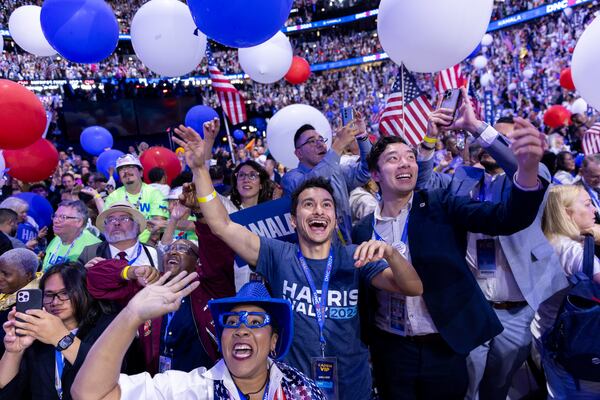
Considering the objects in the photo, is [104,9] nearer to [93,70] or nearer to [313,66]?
[93,70]

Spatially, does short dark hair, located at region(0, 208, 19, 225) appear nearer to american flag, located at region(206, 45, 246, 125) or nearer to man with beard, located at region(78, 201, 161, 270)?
man with beard, located at region(78, 201, 161, 270)

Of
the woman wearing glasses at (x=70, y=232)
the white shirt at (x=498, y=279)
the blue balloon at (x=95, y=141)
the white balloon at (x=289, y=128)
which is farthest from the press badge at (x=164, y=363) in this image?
the blue balloon at (x=95, y=141)

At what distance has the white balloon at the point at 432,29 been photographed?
362cm

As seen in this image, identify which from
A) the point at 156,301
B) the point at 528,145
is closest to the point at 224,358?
the point at 156,301

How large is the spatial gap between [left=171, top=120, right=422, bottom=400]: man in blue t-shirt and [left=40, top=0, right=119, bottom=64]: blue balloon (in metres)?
2.73

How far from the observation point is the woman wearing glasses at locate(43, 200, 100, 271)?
3965 mm

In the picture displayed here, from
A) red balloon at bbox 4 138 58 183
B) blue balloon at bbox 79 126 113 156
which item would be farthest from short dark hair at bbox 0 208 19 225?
blue balloon at bbox 79 126 113 156

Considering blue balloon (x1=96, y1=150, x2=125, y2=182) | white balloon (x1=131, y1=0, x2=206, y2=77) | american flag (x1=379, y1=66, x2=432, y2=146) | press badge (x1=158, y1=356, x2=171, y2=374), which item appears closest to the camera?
press badge (x1=158, y1=356, x2=171, y2=374)

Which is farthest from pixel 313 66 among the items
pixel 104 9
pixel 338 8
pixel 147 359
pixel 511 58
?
pixel 147 359

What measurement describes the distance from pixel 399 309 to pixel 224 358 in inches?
39.2

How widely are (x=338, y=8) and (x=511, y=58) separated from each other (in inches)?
610

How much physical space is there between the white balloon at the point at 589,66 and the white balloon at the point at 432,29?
741 mm

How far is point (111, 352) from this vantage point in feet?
5.35

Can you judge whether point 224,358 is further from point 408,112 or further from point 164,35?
Result: point 164,35
